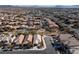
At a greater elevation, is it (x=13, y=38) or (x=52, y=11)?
(x=52, y=11)

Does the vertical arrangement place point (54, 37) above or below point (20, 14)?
below

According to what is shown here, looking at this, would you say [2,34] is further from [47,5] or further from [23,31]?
[47,5]

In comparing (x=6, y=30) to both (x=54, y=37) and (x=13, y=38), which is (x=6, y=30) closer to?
(x=13, y=38)
